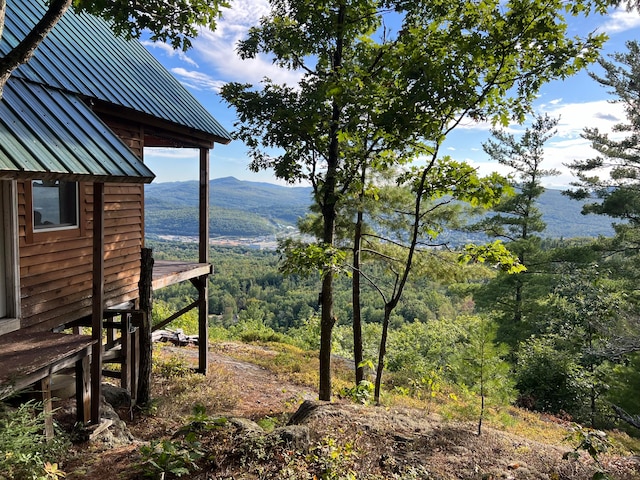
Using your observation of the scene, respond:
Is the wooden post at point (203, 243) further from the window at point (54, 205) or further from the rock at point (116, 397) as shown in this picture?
the window at point (54, 205)

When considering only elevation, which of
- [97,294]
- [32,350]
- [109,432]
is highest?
[97,294]

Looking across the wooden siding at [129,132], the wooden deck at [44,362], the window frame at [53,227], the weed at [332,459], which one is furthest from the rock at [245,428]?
the wooden siding at [129,132]

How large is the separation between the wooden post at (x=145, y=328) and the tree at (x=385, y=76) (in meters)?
2.55

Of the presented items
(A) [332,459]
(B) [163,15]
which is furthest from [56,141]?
(A) [332,459]

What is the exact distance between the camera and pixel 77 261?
224 inches

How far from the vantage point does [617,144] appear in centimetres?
1583

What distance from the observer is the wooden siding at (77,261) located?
4785 mm

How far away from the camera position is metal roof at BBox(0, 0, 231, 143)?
514cm

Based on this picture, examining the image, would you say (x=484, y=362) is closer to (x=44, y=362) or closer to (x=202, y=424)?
(x=202, y=424)

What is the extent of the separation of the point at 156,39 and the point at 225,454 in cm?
430

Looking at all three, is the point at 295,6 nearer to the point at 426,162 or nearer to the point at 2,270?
the point at 426,162

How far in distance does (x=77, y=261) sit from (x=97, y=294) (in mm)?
1193

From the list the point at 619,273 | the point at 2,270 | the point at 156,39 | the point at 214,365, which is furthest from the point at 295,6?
the point at 619,273

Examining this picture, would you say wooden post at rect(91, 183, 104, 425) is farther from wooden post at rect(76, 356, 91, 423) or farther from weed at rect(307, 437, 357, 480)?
weed at rect(307, 437, 357, 480)
